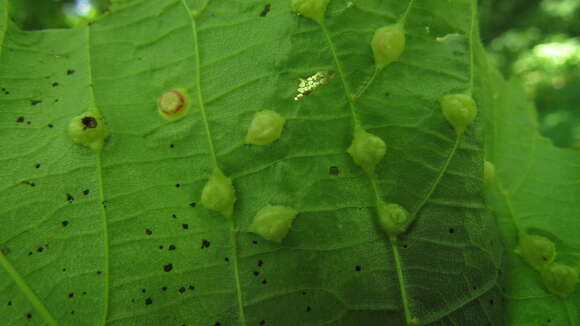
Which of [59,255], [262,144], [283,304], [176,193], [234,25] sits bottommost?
[283,304]

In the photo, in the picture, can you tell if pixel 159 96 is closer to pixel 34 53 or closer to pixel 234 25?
pixel 234 25

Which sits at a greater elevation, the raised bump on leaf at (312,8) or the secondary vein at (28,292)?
the raised bump on leaf at (312,8)

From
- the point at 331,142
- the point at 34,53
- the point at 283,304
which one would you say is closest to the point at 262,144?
the point at 331,142

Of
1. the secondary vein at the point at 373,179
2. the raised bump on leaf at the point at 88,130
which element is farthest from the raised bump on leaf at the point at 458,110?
the raised bump on leaf at the point at 88,130

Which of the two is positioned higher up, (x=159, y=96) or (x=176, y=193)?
(x=159, y=96)

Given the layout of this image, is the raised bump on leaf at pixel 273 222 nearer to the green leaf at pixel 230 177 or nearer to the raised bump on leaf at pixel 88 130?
the green leaf at pixel 230 177

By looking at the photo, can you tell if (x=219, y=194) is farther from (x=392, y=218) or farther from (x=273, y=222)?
(x=392, y=218)

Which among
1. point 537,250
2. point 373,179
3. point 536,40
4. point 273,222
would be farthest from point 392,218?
point 536,40
